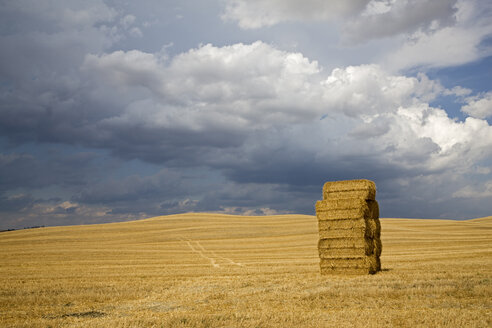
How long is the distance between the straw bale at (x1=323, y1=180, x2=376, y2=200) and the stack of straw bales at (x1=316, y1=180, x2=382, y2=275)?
531 mm

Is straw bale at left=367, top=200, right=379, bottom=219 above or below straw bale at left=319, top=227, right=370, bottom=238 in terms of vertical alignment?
above

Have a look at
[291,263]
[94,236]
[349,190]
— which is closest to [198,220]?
[94,236]

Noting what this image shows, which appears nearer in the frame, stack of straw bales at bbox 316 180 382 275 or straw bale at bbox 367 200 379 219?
stack of straw bales at bbox 316 180 382 275

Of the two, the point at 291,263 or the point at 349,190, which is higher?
the point at 349,190

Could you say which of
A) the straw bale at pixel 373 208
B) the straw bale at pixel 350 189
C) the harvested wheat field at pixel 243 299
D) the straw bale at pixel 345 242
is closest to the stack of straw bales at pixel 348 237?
the straw bale at pixel 345 242

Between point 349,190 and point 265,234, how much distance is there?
115 feet

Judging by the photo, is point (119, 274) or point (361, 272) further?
point (119, 274)

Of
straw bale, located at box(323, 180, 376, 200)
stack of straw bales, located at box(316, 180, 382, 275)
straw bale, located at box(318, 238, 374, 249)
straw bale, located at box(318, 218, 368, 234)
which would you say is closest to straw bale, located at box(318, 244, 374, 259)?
stack of straw bales, located at box(316, 180, 382, 275)

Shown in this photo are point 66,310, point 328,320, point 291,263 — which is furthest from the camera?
point 291,263

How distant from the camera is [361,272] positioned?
731 inches

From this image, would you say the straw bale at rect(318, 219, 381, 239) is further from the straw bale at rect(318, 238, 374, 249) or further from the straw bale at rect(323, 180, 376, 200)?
the straw bale at rect(323, 180, 376, 200)

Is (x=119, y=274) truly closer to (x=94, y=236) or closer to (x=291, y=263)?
(x=291, y=263)

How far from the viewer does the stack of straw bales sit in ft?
61.6

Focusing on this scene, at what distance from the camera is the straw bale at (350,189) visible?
20.7m
